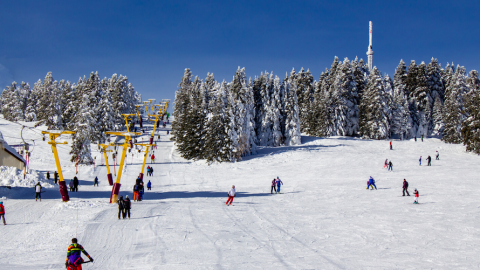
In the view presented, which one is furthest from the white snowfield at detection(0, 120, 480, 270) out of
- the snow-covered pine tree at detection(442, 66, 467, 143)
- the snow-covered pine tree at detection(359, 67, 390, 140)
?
the snow-covered pine tree at detection(359, 67, 390, 140)

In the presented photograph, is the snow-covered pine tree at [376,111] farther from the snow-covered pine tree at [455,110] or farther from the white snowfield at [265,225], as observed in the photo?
the white snowfield at [265,225]

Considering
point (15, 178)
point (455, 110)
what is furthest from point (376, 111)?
point (15, 178)

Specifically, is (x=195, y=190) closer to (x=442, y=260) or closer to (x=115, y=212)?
(x=115, y=212)

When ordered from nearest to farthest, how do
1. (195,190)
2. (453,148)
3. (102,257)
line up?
(102,257) → (195,190) → (453,148)

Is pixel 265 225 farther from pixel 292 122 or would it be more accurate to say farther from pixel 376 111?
pixel 376 111

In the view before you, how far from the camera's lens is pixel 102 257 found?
11359 mm

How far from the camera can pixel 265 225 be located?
54.5ft

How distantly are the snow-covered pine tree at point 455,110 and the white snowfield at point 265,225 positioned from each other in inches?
738

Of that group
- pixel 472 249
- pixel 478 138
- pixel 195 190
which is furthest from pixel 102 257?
pixel 478 138

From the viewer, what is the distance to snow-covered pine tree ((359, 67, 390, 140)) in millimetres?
57719

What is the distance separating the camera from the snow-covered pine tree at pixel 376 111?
→ 57719 millimetres

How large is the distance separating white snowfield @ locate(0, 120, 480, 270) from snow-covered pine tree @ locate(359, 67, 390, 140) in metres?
22.3

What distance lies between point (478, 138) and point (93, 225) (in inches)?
1843

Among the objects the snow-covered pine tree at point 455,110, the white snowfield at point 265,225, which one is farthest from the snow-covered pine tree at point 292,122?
the snow-covered pine tree at point 455,110
